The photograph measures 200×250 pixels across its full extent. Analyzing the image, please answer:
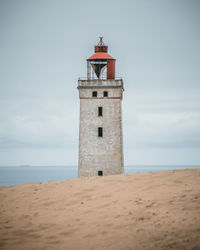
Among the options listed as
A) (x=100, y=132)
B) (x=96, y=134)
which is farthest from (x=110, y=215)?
(x=100, y=132)

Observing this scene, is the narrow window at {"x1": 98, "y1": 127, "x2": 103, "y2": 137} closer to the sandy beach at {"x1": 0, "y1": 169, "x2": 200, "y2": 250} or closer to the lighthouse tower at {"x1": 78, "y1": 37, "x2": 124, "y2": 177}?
the lighthouse tower at {"x1": 78, "y1": 37, "x2": 124, "y2": 177}

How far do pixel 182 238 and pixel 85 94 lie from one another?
25.6 meters

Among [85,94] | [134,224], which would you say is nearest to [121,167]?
[85,94]

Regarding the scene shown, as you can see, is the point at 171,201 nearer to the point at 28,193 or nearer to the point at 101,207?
the point at 101,207

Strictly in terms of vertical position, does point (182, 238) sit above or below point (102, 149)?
below

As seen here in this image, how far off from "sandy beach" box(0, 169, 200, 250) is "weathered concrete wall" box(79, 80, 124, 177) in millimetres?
14950

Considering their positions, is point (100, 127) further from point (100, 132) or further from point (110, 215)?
point (110, 215)

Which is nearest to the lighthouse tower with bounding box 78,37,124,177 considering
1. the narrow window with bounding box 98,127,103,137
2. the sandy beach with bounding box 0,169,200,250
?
the narrow window with bounding box 98,127,103,137

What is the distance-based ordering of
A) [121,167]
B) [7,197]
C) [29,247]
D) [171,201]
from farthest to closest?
[121,167] → [7,197] → [171,201] → [29,247]

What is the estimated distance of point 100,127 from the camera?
3262 cm

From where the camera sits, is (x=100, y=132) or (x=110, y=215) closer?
(x=110, y=215)

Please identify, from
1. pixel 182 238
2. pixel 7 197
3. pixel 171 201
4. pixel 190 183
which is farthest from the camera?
pixel 7 197

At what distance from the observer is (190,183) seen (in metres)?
14.2

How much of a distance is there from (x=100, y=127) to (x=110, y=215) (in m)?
21.2
